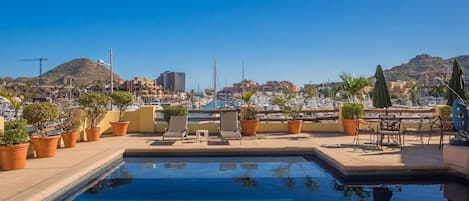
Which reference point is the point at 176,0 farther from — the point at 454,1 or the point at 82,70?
the point at 82,70

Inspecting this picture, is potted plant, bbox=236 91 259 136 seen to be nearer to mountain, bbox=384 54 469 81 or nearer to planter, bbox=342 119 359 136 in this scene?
planter, bbox=342 119 359 136

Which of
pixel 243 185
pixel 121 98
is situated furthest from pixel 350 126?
pixel 121 98

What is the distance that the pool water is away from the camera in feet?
17.7

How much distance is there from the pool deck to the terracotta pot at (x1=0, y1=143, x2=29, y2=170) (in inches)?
7.5

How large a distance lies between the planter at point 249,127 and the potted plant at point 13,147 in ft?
20.3

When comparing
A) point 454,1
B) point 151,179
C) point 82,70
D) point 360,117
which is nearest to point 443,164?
point 360,117

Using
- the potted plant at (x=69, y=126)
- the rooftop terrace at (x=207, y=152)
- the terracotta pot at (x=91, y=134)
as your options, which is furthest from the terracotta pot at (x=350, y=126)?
the potted plant at (x=69, y=126)

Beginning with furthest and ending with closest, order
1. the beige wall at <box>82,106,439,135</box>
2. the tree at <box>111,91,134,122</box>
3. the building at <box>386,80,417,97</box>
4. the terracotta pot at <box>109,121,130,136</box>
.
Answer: the building at <box>386,80,417,97</box> → the beige wall at <box>82,106,439,135</box> → the terracotta pot at <box>109,121,130,136</box> → the tree at <box>111,91,134,122</box>

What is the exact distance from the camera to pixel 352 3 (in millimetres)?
16812

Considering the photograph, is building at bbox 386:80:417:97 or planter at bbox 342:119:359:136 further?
building at bbox 386:80:417:97

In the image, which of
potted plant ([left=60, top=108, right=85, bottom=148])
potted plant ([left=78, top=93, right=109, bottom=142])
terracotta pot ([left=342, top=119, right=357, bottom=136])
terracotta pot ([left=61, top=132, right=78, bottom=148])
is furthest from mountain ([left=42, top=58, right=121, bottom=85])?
terracotta pot ([left=342, top=119, right=357, bottom=136])

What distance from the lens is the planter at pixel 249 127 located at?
35.4 feet

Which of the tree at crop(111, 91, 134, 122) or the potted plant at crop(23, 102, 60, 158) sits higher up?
Result: the tree at crop(111, 91, 134, 122)

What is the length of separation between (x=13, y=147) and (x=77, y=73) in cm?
6679
